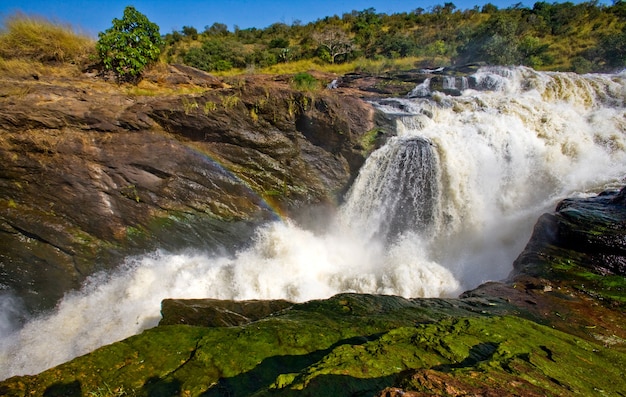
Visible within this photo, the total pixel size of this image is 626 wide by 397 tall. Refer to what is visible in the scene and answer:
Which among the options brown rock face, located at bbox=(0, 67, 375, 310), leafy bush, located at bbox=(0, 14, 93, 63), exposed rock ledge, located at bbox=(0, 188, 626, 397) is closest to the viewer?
exposed rock ledge, located at bbox=(0, 188, 626, 397)

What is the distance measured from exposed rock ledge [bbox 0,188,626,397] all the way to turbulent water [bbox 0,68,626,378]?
8.73ft

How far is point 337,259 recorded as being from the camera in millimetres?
9789

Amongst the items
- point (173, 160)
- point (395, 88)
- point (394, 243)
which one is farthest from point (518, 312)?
point (395, 88)

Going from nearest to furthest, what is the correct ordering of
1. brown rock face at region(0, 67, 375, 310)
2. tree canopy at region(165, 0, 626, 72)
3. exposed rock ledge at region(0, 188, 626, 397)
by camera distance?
1. exposed rock ledge at region(0, 188, 626, 397)
2. brown rock face at region(0, 67, 375, 310)
3. tree canopy at region(165, 0, 626, 72)

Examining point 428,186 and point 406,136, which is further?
point 406,136

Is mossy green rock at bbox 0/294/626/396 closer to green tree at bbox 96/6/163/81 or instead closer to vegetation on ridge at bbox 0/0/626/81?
green tree at bbox 96/6/163/81

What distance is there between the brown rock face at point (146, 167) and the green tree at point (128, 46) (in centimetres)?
85

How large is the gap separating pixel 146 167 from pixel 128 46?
4693 mm

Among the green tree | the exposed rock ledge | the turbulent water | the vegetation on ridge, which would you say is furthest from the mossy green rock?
the vegetation on ridge

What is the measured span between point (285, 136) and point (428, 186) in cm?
502

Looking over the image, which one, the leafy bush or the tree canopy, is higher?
the tree canopy

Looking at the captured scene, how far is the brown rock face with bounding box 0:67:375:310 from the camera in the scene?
7418 mm

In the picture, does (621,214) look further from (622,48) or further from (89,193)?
(622,48)

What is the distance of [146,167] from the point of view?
8445 millimetres
